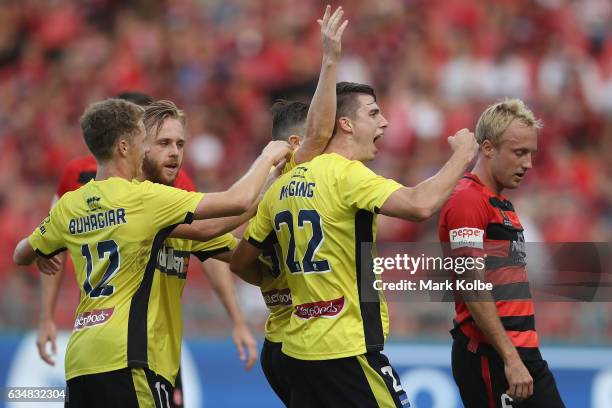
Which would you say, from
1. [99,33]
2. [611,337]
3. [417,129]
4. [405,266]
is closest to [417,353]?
[611,337]

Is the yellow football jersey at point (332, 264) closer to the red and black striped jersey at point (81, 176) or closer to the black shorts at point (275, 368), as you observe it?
the black shorts at point (275, 368)

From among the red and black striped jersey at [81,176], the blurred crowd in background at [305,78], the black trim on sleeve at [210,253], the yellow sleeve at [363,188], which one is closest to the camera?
the yellow sleeve at [363,188]

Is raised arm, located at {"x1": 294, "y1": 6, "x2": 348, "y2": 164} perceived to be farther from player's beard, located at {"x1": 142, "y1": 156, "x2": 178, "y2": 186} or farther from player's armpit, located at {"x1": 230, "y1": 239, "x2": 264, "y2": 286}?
player's beard, located at {"x1": 142, "y1": 156, "x2": 178, "y2": 186}

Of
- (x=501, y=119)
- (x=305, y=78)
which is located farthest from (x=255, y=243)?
(x=305, y=78)

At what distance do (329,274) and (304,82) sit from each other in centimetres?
866

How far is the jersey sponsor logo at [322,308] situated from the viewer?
19.1ft

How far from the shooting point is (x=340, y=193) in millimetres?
5770

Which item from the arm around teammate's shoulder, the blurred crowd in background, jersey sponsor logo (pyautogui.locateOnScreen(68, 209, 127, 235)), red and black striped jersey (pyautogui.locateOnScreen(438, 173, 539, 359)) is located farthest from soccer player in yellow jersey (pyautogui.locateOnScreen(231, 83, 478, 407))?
the blurred crowd in background

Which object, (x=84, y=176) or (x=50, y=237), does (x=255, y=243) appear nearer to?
(x=50, y=237)

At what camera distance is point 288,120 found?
6.83 meters

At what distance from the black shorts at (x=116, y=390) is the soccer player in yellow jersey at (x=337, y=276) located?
0.74 meters

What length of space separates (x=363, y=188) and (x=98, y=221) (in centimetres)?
137

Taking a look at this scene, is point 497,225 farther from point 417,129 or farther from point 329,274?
point 417,129

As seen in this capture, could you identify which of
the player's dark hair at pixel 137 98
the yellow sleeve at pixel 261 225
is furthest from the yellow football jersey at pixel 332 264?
the player's dark hair at pixel 137 98
